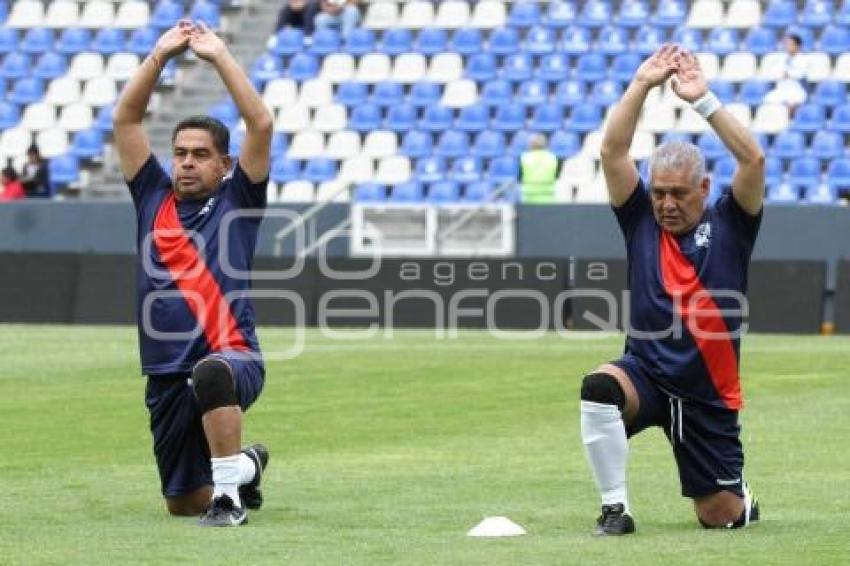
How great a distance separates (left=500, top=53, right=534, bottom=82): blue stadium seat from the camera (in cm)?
3416

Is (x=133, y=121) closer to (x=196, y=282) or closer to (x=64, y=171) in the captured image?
(x=196, y=282)

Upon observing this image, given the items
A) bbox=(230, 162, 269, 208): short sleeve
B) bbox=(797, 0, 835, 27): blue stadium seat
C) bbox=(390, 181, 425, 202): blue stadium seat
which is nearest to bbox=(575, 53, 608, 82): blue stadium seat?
bbox=(797, 0, 835, 27): blue stadium seat

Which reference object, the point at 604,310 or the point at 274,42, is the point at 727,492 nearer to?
the point at 604,310

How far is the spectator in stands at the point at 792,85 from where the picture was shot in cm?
3188

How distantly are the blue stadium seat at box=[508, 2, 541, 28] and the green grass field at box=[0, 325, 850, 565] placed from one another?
12621mm

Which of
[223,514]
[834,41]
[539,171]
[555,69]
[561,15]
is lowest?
[539,171]

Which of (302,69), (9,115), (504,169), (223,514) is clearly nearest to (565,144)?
(504,169)

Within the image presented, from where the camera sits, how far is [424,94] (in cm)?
3438

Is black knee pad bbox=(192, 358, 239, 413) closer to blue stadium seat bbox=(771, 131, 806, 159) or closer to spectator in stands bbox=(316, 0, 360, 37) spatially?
blue stadium seat bbox=(771, 131, 806, 159)

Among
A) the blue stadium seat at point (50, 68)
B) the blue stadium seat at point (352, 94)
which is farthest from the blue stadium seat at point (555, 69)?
the blue stadium seat at point (50, 68)

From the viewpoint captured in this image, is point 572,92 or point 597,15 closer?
point 572,92

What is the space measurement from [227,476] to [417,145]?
78.7ft

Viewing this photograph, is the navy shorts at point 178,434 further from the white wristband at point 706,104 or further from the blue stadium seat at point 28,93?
the blue stadium seat at point 28,93

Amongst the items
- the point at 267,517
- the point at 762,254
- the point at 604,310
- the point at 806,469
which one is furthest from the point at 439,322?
the point at 267,517
